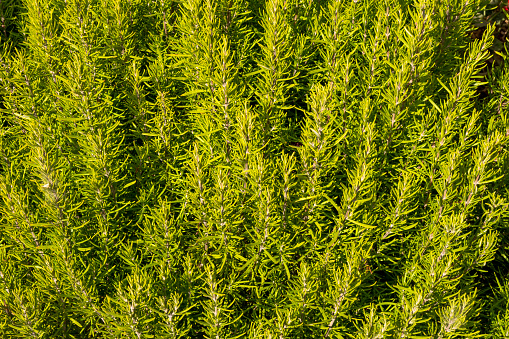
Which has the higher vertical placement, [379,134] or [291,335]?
[379,134]

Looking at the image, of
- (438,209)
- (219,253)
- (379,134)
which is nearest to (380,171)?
(379,134)

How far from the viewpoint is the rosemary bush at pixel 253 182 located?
5.09 feet

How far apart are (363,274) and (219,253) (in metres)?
0.55

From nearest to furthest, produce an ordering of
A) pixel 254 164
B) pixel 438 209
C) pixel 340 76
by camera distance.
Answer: pixel 254 164
pixel 438 209
pixel 340 76

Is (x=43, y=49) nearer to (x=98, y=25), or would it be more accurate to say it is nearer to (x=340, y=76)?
(x=98, y=25)

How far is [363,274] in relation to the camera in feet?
5.47

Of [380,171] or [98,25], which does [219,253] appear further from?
[98,25]

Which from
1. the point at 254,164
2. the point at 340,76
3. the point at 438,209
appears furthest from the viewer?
the point at 340,76

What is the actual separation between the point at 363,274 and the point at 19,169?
1479 mm

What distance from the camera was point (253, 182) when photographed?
1489mm

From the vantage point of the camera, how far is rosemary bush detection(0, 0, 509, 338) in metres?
1.55

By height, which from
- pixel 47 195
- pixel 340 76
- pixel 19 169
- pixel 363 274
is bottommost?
pixel 363 274

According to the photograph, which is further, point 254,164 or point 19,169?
point 19,169

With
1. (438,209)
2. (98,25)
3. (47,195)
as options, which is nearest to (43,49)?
(98,25)
